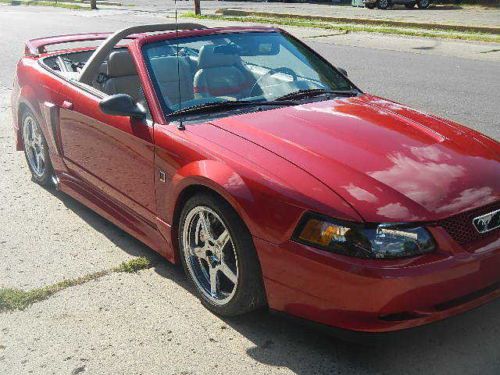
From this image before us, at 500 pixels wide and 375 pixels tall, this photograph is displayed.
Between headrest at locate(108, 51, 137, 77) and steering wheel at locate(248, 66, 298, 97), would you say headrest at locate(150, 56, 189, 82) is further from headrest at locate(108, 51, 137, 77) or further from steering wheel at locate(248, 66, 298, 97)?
steering wheel at locate(248, 66, 298, 97)

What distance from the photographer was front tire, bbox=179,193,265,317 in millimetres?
3180

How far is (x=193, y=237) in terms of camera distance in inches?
143

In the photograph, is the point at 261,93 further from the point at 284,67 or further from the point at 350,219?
the point at 350,219

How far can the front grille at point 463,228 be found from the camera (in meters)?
2.82

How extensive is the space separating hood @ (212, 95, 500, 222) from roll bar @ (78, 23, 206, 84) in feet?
4.22

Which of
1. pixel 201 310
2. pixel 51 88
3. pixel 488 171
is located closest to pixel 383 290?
pixel 488 171

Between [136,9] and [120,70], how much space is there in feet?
91.5

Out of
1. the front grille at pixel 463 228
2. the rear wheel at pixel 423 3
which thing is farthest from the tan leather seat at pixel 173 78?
the rear wheel at pixel 423 3

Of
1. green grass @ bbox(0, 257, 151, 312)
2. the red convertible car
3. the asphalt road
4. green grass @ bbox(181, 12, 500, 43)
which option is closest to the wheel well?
the red convertible car

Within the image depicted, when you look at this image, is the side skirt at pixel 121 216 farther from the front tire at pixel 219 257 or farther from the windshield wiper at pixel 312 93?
the windshield wiper at pixel 312 93

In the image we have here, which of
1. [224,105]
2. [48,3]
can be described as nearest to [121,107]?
[224,105]

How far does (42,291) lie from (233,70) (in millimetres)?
1868

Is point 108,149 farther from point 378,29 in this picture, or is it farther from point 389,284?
point 378,29

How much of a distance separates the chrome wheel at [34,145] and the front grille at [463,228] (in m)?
3.74
